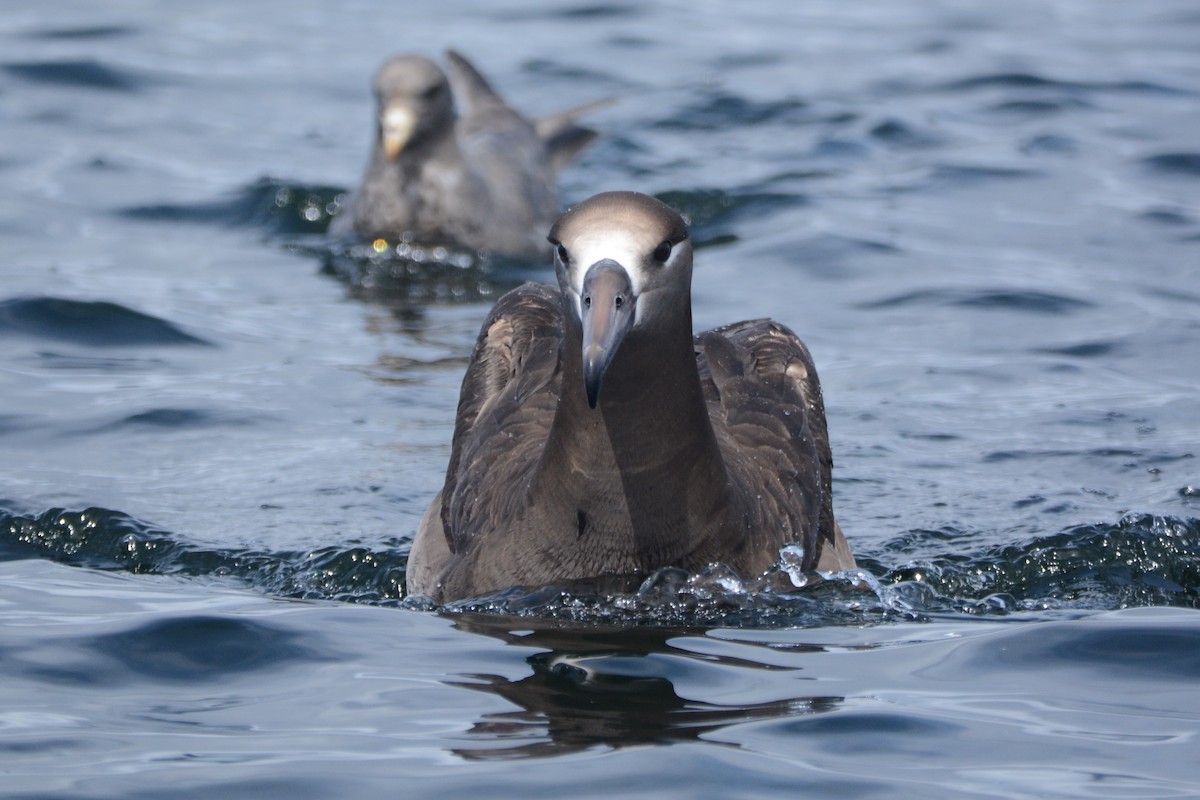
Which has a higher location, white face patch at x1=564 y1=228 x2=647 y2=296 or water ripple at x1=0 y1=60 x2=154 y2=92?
water ripple at x1=0 y1=60 x2=154 y2=92

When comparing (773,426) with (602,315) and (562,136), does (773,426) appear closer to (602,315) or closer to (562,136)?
(602,315)

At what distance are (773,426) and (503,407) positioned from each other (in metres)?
1.05

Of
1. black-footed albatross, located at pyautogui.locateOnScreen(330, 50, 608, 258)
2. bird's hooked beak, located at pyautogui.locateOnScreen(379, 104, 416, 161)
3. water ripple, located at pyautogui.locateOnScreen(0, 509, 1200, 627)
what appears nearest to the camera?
water ripple, located at pyautogui.locateOnScreen(0, 509, 1200, 627)

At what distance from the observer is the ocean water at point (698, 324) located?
5789 millimetres

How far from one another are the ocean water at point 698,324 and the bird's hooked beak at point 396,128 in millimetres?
762

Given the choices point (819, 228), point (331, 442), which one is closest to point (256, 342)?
point (331, 442)

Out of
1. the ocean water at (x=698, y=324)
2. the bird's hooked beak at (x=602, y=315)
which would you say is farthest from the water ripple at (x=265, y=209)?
the bird's hooked beak at (x=602, y=315)

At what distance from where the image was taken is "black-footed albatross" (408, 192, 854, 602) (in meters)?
6.20

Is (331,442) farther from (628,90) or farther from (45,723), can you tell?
(628,90)

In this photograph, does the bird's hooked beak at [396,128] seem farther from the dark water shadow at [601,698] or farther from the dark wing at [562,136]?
the dark water shadow at [601,698]

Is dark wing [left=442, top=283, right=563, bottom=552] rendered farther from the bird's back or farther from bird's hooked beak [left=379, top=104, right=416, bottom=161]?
bird's hooked beak [left=379, top=104, right=416, bottom=161]

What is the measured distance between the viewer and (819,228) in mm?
13727

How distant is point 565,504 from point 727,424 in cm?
118

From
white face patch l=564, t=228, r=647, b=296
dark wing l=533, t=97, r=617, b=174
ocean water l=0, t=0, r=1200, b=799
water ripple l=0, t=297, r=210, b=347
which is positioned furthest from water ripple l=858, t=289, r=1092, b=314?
white face patch l=564, t=228, r=647, b=296
